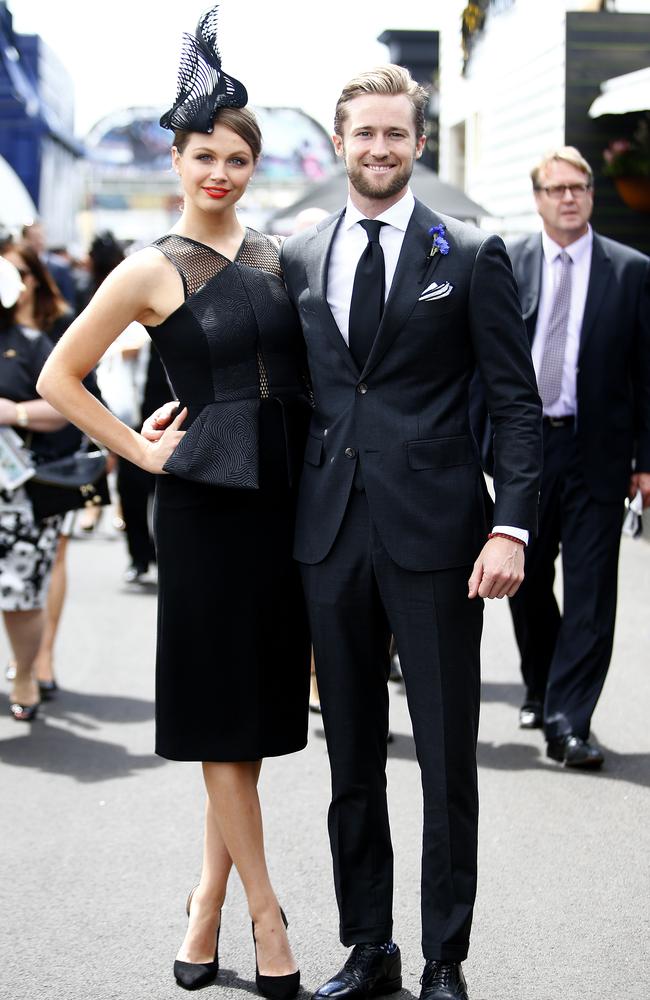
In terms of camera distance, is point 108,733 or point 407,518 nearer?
point 407,518

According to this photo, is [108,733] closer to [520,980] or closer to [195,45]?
[520,980]

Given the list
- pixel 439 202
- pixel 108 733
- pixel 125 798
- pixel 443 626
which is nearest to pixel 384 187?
pixel 443 626

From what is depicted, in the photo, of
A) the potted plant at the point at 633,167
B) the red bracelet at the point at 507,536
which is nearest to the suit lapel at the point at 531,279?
the red bracelet at the point at 507,536

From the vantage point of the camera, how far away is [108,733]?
6.91 m

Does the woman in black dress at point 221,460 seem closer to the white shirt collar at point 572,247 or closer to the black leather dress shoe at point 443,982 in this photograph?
the black leather dress shoe at point 443,982

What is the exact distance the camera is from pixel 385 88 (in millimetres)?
3750

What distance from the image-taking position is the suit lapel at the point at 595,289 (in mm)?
6125

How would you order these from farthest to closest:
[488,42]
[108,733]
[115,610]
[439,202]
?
1. [488,42]
2. [439,202]
3. [115,610]
4. [108,733]

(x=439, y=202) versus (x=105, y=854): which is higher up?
(x=439, y=202)

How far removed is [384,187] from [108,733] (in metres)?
3.79

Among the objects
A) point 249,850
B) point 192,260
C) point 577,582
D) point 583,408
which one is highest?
point 192,260

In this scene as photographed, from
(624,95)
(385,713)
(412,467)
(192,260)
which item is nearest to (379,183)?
(192,260)

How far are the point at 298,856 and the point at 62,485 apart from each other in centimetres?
252

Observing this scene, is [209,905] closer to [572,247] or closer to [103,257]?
[572,247]
